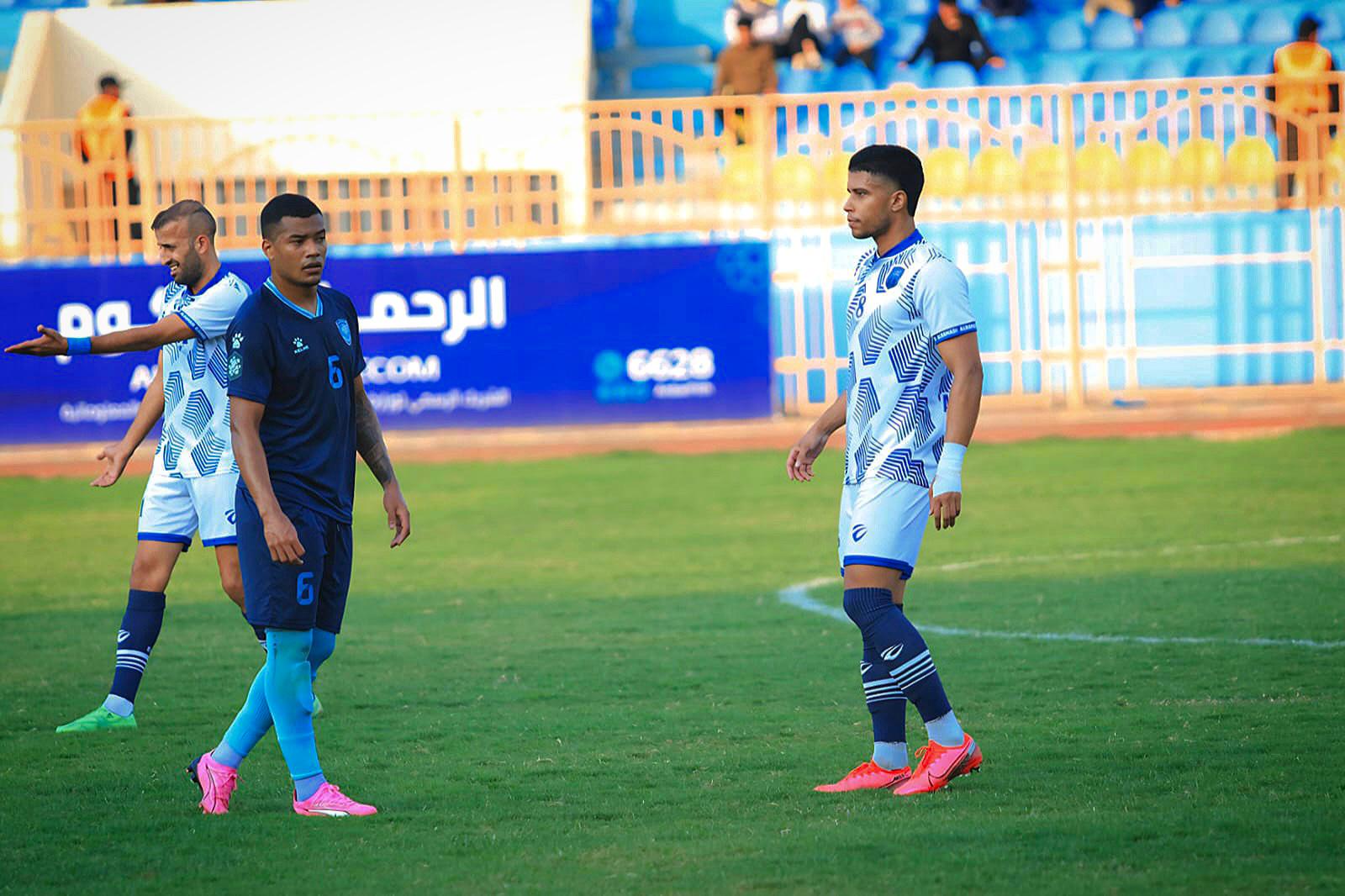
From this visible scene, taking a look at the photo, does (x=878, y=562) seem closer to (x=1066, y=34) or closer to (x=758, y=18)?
(x=758, y=18)

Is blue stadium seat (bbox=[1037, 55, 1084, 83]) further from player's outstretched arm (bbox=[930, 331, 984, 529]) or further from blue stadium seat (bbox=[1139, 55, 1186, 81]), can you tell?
player's outstretched arm (bbox=[930, 331, 984, 529])

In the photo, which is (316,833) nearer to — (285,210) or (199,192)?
(285,210)

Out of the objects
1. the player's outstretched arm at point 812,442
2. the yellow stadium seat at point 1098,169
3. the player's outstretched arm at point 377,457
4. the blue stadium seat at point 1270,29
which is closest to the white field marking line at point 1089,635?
the player's outstretched arm at point 812,442

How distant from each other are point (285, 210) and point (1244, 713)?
144 inches

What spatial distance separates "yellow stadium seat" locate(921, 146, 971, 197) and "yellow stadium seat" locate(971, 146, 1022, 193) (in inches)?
6.3

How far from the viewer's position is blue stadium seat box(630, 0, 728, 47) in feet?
82.3

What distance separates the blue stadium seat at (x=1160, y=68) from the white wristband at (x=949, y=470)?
1949 centimetres

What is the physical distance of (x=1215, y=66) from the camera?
23.4 metres

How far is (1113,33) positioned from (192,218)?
1973 centimetres

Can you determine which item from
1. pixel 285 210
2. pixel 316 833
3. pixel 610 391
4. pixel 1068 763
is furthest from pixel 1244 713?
pixel 610 391

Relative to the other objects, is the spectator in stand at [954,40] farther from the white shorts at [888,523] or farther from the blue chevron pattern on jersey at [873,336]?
the white shorts at [888,523]

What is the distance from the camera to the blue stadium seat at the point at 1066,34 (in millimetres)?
24406

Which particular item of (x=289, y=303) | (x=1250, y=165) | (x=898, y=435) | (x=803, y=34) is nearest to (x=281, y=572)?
(x=289, y=303)

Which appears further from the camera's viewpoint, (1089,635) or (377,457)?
(1089,635)
